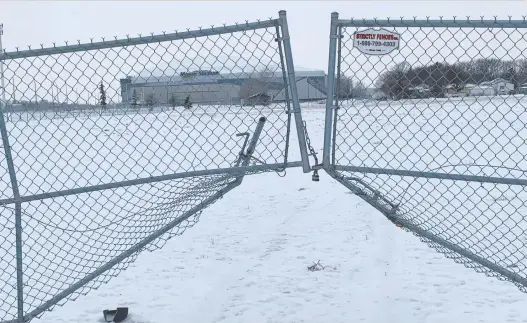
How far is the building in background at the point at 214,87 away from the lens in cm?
351

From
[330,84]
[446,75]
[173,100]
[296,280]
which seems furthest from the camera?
[296,280]

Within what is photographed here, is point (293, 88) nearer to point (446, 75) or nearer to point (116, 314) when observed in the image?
point (446, 75)

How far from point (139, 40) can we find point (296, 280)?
298 cm

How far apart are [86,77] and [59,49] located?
0.80 ft

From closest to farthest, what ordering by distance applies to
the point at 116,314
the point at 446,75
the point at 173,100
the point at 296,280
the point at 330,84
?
the point at 330,84 → the point at 446,75 → the point at 173,100 → the point at 116,314 → the point at 296,280

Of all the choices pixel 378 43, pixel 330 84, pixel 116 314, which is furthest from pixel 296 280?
pixel 378 43

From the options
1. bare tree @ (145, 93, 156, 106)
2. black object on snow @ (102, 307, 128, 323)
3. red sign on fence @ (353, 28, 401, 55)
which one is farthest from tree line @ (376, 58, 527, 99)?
black object on snow @ (102, 307, 128, 323)

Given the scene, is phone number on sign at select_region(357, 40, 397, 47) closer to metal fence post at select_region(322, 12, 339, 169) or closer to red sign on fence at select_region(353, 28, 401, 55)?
red sign on fence at select_region(353, 28, 401, 55)

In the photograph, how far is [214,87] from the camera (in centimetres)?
352

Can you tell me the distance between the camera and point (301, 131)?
3438 millimetres

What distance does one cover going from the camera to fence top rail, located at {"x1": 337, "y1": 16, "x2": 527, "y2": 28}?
123 inches

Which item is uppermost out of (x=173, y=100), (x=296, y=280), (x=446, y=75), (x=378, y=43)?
(x=378, y=43)

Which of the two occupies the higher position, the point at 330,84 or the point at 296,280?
the point at 330,84

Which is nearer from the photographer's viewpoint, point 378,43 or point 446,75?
point 378,43
